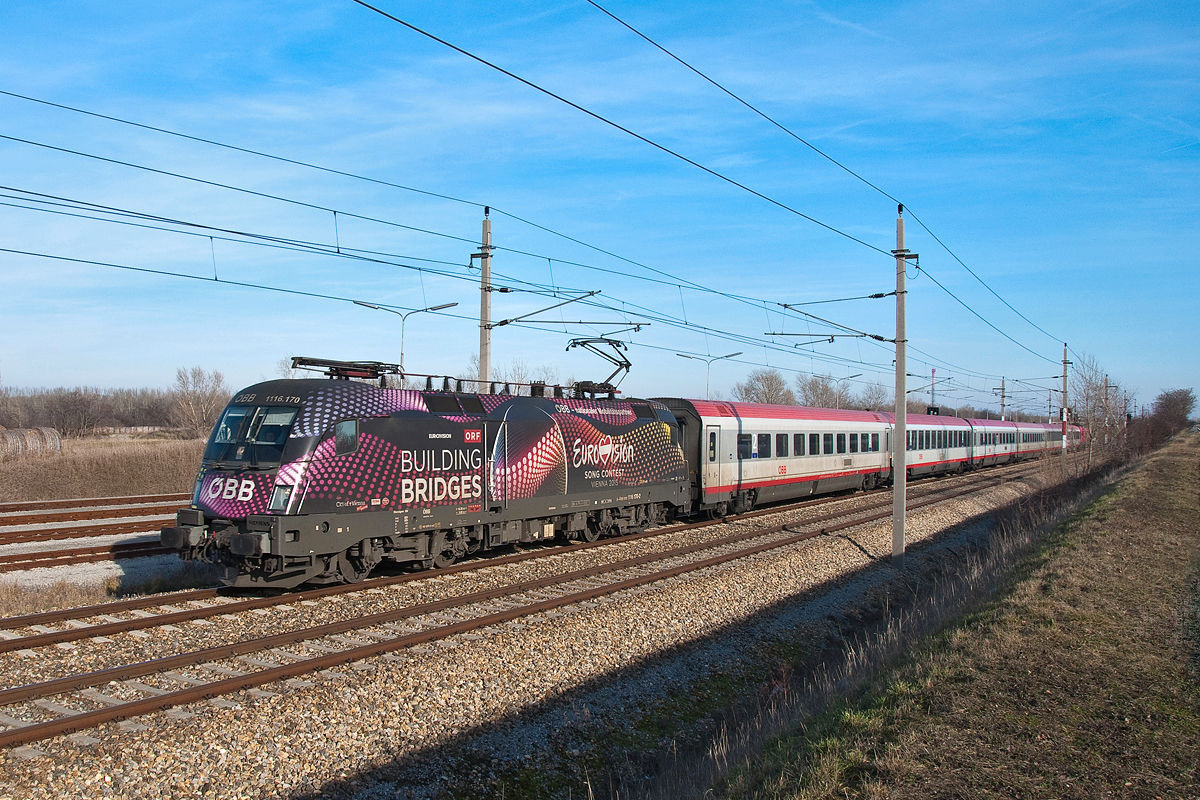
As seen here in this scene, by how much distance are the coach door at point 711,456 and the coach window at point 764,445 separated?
227 centimetres

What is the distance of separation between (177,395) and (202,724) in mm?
78897

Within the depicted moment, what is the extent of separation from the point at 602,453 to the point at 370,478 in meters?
6.10

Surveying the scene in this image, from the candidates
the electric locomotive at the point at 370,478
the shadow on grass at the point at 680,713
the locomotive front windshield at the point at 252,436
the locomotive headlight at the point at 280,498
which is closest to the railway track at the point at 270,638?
the electric locomotive at the point at 370,478

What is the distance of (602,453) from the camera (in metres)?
16.6

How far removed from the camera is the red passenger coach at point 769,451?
20562 millimetres

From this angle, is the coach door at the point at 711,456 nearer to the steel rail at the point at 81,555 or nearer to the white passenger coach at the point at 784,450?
the white passenger coach at the point at 784,450

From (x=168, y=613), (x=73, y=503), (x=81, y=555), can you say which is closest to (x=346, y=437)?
(x=168, y=613)

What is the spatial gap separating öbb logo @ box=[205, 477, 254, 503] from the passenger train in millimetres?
25

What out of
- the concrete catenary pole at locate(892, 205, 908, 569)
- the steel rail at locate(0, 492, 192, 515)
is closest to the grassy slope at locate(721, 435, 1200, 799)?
the concrete catenary pole at locate(892, 205, 908, 569)

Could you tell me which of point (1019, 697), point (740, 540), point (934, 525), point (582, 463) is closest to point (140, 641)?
point (582, 463)

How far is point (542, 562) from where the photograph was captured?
47.9 feet

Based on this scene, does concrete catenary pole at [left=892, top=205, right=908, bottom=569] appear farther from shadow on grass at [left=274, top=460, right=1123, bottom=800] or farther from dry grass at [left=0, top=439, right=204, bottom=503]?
dry grass at [left=0, top=439, right=204, bottom=503]

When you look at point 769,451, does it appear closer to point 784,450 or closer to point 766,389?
point 784,450

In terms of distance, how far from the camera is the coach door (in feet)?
67.0
